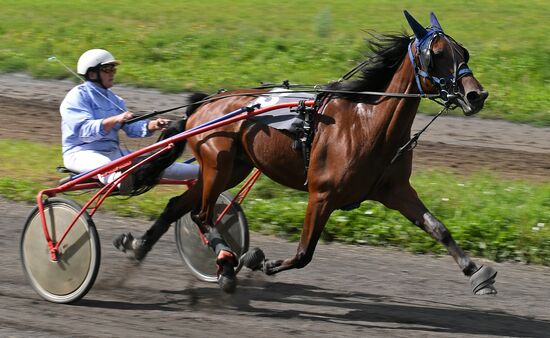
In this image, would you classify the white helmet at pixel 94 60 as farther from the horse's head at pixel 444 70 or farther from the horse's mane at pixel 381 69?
the horse's head at pixel 444 70

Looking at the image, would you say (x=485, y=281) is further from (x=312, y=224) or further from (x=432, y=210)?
(x=432, y=210)

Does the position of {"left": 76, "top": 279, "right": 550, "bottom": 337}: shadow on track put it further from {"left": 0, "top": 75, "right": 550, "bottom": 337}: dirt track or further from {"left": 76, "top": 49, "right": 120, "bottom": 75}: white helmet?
{"left": 76, "top": 49, "right": 120, "bottom": 75}: white helmet

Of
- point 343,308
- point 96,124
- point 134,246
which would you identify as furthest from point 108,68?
point 343,308

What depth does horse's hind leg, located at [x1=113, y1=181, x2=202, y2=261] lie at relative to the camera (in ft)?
23.5

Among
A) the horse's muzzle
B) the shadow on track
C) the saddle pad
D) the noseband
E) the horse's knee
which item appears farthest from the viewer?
the saddle pad

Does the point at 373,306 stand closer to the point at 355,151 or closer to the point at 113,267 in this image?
the point at 355,151

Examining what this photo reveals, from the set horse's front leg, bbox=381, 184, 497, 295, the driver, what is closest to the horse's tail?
the driver

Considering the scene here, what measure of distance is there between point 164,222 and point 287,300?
104cm

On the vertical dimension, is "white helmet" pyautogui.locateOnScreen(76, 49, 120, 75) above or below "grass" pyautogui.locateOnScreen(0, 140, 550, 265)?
above

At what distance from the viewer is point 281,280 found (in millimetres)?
7309

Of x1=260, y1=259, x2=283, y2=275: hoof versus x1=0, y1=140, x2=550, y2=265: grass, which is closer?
x1=260, y1=259, x2=283, y2=275: hoof

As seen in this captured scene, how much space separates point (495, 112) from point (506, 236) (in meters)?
5.62

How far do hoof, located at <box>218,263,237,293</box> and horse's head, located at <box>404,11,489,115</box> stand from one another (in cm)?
165

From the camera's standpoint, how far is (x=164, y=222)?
23.6 ft
